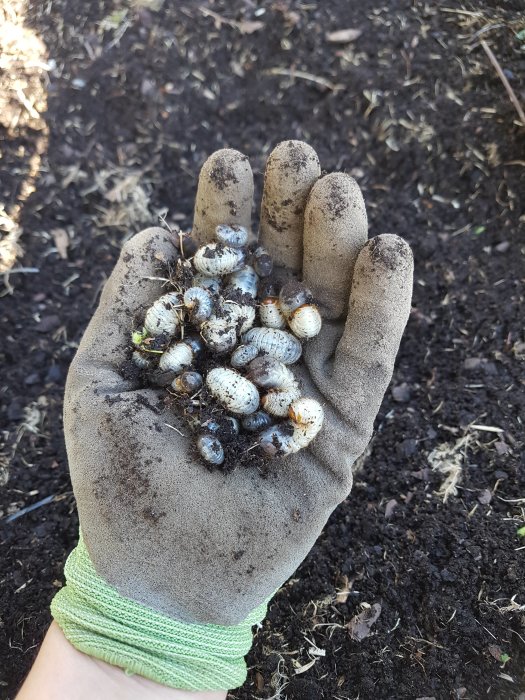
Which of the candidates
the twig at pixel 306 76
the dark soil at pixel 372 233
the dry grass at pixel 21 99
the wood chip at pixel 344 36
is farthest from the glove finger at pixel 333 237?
the wood chip at pixel 344 36

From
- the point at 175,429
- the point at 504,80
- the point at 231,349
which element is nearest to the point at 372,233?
the point at 504,80

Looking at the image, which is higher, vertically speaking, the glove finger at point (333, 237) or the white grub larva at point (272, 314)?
the glove finger at point (333, 237)

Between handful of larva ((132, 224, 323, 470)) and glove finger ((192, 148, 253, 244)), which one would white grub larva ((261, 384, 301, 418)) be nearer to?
handful of larva ((132, 224, 323, 470))

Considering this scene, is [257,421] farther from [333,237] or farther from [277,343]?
[333,237]

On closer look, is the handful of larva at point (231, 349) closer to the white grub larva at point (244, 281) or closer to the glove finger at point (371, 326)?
the white grub larva at point (244, 281)

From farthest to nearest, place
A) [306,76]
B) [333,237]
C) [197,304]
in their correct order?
[306,76] < [197,304] < [333,237]

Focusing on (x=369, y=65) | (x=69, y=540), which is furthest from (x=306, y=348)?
(x=369, y=65)

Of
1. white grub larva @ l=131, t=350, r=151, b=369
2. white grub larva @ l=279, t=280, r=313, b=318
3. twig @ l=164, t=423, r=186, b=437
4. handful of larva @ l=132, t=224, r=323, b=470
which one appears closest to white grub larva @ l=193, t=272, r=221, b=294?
handful of larva @ l=132, t=224, r=323, b=470
